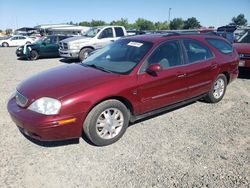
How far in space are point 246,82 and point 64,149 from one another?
632 cm

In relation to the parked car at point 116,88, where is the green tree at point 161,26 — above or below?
above

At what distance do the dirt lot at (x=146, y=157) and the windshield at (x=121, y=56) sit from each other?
3.63 feet

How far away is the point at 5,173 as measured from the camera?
315 cm

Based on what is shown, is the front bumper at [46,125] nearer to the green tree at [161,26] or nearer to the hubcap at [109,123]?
the hubcap at [109,123]

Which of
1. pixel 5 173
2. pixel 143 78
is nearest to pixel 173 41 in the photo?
pixel 143 78

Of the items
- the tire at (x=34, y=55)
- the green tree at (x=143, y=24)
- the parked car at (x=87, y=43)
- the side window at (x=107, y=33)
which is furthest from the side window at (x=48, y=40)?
the green tree at (x=143, y=24)

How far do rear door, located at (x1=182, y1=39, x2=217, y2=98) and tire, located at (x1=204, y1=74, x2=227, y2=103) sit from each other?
0.79 feet

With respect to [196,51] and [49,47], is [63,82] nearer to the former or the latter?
[196,51]

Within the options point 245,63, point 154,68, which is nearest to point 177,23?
point 245,63

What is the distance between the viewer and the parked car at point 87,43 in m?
12.4

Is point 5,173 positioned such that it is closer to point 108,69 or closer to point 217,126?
point 108,69

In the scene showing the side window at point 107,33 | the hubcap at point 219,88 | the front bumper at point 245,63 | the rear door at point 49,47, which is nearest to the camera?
the hubcap at point 219,88

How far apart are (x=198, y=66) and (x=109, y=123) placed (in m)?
2.22

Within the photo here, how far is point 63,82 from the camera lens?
12.4ft
